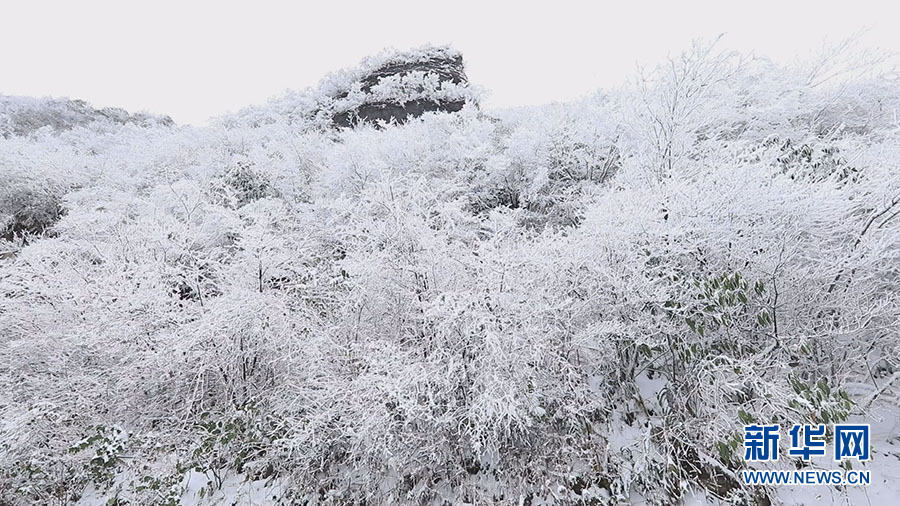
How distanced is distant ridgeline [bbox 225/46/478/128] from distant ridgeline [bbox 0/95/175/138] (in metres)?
9.60

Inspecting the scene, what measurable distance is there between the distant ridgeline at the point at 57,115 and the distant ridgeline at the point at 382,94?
9599mm

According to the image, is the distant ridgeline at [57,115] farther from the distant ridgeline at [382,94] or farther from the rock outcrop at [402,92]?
the rock outcrop at [402,92]

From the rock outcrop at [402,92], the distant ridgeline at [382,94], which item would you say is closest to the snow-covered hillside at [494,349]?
the distant ridgeline at [382,94]

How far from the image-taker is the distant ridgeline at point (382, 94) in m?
16.0

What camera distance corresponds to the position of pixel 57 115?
24.0m

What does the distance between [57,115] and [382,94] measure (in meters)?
21.3

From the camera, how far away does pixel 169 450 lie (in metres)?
4.25

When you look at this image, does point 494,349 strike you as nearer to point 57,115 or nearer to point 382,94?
point 382,94

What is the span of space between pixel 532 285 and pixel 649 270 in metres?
1.06

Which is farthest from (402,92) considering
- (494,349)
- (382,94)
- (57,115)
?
(57,115)

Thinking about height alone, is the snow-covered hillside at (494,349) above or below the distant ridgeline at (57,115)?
below

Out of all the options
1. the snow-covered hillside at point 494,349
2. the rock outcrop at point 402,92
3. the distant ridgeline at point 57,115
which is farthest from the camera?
the distant ridgeline at point 57,115

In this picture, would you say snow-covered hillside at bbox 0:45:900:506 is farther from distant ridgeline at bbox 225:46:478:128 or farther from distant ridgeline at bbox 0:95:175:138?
distant ridgeline at bbox 0:95:175:138

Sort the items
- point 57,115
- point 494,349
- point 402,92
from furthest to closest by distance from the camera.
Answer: point 57,115 → point 402,92 → point 494,349
